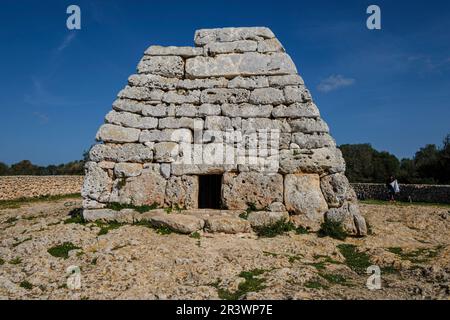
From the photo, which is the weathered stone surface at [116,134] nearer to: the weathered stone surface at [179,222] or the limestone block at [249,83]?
the weathered stone surface at [179,222]

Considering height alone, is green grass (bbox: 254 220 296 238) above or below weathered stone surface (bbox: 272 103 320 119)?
below

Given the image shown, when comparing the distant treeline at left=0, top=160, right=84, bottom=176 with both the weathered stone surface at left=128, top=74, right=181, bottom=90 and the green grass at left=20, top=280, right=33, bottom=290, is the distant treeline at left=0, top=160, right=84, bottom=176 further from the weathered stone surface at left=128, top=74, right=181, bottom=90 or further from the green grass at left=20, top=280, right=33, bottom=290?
the green grass at left=20, top=280, right=33, bottom=290

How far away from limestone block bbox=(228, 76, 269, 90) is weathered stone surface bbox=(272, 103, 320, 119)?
665 millimetres

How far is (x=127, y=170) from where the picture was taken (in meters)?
6.83

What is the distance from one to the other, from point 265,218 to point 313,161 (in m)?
1.48

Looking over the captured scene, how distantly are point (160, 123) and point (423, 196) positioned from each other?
48.3 ft

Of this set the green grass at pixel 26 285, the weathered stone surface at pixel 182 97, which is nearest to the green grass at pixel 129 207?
the weathered stone surface at pixel 182 97

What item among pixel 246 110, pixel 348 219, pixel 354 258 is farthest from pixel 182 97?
pixel 354 258

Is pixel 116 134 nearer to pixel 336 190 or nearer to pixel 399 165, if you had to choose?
pixel 336 190

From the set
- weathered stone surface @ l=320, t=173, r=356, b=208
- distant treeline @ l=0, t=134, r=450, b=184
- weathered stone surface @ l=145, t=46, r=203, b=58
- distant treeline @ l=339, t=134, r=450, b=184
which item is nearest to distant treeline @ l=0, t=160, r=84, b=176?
distant treeline @ l=0, t=134, r=450, b=184

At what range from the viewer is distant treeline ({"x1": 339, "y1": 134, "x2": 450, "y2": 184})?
24.5 m

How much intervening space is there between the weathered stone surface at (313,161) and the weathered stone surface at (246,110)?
1039mm

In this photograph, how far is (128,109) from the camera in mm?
7098
